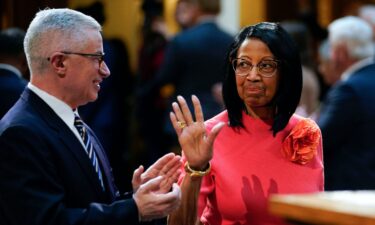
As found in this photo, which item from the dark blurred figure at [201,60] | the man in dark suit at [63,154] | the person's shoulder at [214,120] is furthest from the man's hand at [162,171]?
the dark blurred figure at [201,60]

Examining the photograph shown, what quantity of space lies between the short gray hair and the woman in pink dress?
61 cm

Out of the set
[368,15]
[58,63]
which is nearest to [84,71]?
[58,63]

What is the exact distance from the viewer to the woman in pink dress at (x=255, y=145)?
403 cm

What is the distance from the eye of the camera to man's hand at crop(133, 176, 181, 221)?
3.74 meters

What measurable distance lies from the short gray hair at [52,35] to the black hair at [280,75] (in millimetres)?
648

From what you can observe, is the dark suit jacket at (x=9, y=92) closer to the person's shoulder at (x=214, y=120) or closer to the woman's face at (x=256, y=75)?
the person's shoulder at (x=214, y=120)

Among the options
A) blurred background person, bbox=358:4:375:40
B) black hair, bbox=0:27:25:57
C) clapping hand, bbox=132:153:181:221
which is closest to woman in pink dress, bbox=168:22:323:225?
clapping hand, bbox=132:153:181:221

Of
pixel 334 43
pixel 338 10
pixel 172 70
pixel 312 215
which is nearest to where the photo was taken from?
pixel 312 215

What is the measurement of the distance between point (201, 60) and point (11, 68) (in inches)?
70.1

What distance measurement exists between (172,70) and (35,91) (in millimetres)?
3784

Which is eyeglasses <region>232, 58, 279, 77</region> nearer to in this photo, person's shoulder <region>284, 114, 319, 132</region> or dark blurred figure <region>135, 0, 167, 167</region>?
person's shoulder <region>284, 114, 319, 132</region>

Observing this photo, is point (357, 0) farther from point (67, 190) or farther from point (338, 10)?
point (67, 190)

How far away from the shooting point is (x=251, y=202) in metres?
4.02

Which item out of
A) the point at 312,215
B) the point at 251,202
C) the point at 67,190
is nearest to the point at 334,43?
the point at 251,202
